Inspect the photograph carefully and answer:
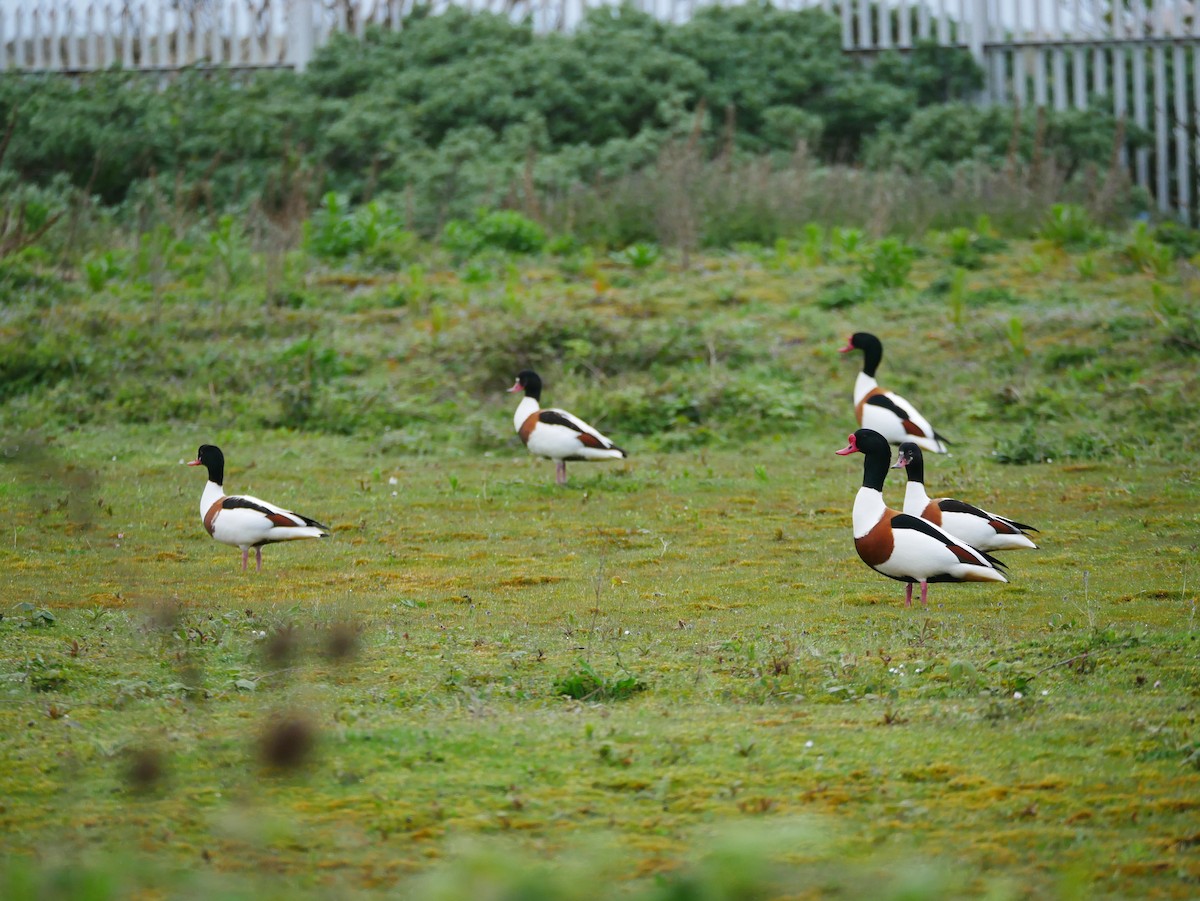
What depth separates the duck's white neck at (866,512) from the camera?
280 inches

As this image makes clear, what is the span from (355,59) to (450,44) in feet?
4.90

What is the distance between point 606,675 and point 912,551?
6.27 feet

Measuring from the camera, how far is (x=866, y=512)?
23.5ft

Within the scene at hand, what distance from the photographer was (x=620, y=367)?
13570 millimetres

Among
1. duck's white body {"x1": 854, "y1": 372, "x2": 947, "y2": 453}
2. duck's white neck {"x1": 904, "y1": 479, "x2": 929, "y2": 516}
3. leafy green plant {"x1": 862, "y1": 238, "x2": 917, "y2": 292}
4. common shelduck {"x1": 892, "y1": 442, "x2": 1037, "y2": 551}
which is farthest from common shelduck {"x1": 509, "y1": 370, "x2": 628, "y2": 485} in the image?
leafy green plant {"x1": 862, "y1": 238, "x2": 917, "y2": 292}

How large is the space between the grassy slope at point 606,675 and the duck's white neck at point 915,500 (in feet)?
1.36

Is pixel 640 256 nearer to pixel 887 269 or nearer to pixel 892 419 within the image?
pixel 887 269

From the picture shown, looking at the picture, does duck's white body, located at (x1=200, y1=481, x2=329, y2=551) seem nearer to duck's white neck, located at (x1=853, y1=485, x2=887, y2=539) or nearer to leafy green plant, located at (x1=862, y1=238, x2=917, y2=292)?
duck's white neck, located at (x1=853, y1=485, x2=887, y2=539)

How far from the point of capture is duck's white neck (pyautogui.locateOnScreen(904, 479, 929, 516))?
7.78 metres

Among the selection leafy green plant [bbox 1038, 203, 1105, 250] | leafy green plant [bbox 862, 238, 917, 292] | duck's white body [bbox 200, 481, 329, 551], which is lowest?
duck's white body [bbox 200, 481, 329, 551]

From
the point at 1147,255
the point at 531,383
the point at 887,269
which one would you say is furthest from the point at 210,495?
the point at 1147,255

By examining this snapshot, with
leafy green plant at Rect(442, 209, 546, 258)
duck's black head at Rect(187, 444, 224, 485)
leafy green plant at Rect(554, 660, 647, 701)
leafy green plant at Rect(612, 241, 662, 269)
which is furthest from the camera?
leafy green plant at Rect(442, 209, 546, 258)

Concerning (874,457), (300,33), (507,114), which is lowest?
(874,457)

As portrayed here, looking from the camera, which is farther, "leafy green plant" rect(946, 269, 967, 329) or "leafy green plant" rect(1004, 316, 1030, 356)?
"leafy green plant" rect(946, 269, 967, 329)
